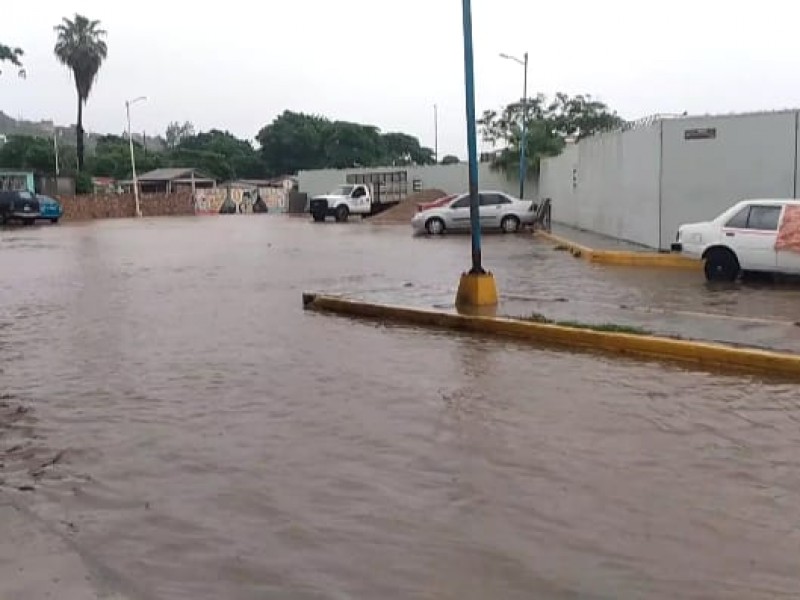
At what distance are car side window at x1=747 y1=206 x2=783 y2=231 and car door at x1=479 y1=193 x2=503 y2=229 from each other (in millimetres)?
17772

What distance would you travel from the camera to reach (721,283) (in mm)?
15188

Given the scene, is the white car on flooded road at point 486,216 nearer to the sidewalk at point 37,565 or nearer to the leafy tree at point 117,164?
the sidewalk at point 37,565

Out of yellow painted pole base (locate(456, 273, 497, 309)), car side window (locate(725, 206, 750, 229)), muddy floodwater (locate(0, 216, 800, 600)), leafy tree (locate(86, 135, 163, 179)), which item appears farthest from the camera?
leafy tree (locate(86, 135, 163, 179))

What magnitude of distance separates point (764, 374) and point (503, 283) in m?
7.82

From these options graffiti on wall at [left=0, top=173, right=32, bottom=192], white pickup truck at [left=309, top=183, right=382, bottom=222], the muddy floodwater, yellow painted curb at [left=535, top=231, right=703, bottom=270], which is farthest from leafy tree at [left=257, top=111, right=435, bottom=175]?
the muddy floodwater

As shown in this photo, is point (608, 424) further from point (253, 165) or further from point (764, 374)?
point (253, 165)

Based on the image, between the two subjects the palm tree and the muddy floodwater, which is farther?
the palm tree

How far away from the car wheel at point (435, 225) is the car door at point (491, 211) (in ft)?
4.80

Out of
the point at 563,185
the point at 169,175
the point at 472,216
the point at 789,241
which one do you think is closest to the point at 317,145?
the point at 169,175

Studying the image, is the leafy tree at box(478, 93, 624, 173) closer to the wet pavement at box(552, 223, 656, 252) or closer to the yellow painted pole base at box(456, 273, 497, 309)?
the wet pavement at box(552, 223, 656, 252)

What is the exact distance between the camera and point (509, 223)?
32.7m

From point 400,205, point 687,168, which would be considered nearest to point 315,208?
point 400,205

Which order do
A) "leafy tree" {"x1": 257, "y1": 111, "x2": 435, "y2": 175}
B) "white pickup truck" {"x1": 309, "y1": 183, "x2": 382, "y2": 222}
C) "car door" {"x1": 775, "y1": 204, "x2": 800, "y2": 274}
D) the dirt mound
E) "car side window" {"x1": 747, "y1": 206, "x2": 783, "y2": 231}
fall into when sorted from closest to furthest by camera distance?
"car door" {"x1": 775, "y1": 204, "x2": 800, "y2": 274} → "car side window" {"x1": 747, "y1": 206, "x2": 783, "y2": 231} → "white pickup truck" {"x1": 309, "y1": 183, "x2": 382, "y2": 222} → the dirt mound → "leafy tree" {"x1": 257, "y1": 111, "x2": 435, "y2": 175}

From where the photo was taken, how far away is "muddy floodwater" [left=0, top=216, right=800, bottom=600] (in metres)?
4.30
